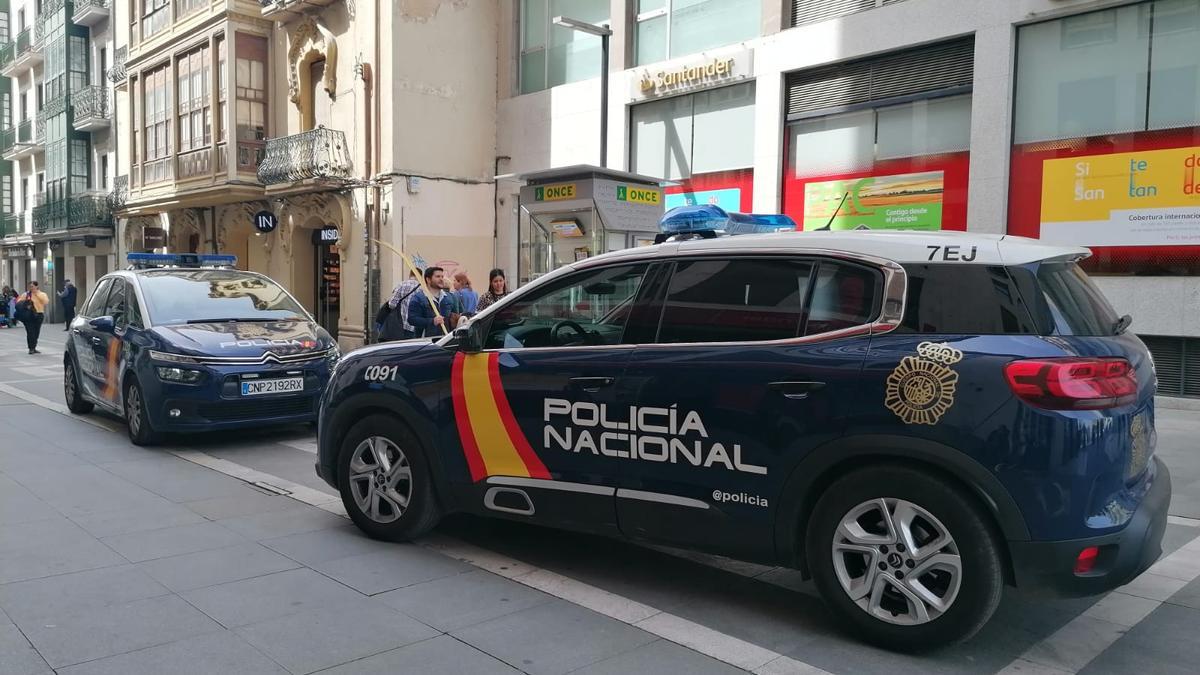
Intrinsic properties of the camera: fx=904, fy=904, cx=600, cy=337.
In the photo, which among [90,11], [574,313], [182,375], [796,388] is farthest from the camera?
[90,11]

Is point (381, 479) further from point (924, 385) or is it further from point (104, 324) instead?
point (104, 324)

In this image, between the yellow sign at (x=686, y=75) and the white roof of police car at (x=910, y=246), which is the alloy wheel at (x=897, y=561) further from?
the yellow sign at (x=686, y=75)

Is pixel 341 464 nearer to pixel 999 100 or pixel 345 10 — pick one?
pixel 999 100

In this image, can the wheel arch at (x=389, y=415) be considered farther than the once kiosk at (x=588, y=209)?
No

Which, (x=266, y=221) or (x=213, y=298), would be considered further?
(x=266, y=221)

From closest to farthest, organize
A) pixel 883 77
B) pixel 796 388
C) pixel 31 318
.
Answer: pixel 796 388, pixel 883 77, pixel 31 318

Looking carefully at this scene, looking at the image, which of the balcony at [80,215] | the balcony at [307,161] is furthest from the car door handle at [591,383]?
the balcony at [80,215]

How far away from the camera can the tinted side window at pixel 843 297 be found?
3.85 meters

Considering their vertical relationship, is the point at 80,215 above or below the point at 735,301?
above

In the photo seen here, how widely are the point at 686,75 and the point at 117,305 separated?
9875 millimetres

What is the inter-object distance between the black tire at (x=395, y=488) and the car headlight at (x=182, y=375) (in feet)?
10.4

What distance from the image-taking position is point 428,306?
9688mm

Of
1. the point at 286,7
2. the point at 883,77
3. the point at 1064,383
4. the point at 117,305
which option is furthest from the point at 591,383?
the point at 286,7

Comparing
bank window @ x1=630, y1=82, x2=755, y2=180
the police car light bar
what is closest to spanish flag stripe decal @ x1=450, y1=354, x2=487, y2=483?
the police car light bar
